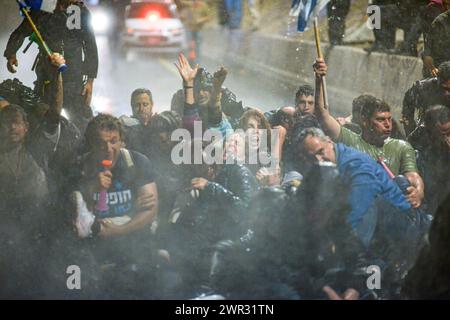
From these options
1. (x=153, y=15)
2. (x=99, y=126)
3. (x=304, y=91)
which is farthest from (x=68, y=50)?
(x=153, y=15)

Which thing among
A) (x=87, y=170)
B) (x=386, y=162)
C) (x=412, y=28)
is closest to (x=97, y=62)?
(x=87, y=170)

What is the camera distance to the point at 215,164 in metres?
7.85

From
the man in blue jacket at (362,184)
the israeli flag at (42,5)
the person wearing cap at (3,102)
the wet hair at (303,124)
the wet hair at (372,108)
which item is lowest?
the man in blue jacket at (362,184)

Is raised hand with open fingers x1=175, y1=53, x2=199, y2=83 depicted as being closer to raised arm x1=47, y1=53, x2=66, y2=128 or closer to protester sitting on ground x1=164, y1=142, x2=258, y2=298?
protester sitting on ground x1=164, y1=142, x2=258, y2=298

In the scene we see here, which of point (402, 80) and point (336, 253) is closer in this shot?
point (336, 253)

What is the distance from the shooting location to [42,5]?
8016 mm

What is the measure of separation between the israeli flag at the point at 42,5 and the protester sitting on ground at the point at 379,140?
223cm

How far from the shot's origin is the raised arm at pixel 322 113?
8000 mm

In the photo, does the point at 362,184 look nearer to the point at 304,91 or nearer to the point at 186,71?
the point at 304,91

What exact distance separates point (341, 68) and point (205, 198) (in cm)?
574

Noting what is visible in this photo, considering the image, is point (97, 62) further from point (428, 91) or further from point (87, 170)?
point (428, 91)

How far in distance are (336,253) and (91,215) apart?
1.76m

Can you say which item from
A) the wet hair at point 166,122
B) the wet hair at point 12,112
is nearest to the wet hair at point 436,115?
the wet hair at point 166,122

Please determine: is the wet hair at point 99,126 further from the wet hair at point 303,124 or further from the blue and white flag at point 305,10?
the blue and white flag at point 305,10
